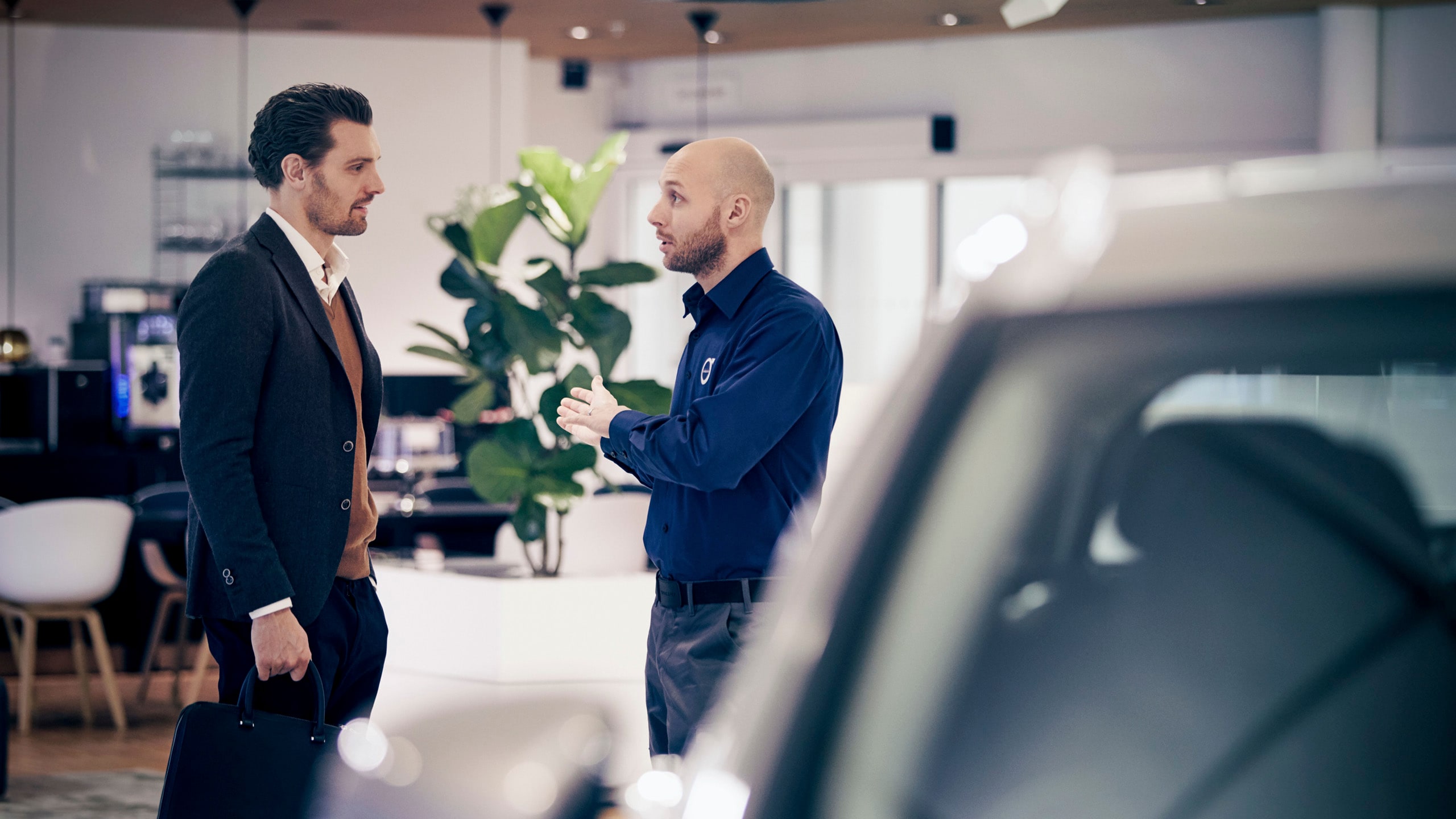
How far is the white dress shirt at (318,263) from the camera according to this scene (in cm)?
190

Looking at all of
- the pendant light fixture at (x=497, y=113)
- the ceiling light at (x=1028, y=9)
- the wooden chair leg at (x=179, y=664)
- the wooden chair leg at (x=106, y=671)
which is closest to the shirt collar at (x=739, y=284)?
the wooden chair leg at (x=106, y=671)

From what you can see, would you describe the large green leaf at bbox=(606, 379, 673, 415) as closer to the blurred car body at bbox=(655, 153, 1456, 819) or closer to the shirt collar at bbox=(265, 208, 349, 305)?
the shirt collar at bbox=(265, 208, 349, 305)

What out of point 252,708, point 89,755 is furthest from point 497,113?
point 252,708

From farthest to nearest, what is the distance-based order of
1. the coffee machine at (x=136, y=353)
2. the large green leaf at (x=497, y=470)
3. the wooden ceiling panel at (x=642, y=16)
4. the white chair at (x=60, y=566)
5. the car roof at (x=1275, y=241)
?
1. the wooden ceiling panel at (x=642, y=16)
2. the coffee machine at (x=136, y=353)
3. the white chair at (x=60, y=566)
4. the large green leaf at (x=497, y=470)
5. the car roof at (x=1275, y=241)

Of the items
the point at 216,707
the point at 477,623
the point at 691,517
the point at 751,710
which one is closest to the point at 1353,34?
the point at 477,623

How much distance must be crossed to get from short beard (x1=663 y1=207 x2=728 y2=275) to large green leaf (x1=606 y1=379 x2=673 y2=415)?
1.53m

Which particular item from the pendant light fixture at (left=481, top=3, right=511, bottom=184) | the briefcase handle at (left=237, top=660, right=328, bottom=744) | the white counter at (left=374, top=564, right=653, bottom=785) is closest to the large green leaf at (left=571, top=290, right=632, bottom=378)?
the white counter at (left=374, top=564, right=653, bottom=785)

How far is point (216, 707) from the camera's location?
1567mm

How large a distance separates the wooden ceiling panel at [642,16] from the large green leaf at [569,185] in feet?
10.7

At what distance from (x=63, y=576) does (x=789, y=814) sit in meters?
5.03

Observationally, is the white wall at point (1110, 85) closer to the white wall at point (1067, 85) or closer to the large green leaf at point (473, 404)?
the white wall at point (1067, 85)

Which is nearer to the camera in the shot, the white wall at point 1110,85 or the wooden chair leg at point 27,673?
the wooden chair leg at point 27,673

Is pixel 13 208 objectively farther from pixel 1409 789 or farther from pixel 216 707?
pixel 1409 789

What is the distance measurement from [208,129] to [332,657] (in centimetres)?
643
